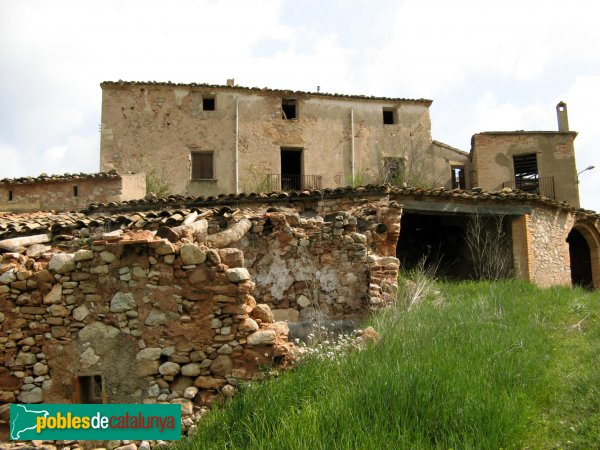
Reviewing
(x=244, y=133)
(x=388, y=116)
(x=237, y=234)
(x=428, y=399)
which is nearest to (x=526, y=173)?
(x=388, y=116)

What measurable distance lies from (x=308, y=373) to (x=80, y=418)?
2.15m

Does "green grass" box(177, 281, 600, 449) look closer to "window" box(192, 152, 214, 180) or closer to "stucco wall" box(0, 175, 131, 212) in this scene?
"stucco wall" box(0, 175, 131, 212)

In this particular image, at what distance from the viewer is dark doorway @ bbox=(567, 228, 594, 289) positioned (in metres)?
17.6

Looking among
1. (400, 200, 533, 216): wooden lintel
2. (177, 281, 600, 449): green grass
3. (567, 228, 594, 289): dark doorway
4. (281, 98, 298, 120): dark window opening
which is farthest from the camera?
(281, 98, 298, 120): dark window opening

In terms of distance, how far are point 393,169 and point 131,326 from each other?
662 inches

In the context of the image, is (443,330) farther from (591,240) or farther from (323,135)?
(323,135)

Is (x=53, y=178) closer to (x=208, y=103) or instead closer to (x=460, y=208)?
(x=208, y=103)

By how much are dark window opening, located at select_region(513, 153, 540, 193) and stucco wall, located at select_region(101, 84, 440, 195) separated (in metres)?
3.71

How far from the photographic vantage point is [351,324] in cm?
849

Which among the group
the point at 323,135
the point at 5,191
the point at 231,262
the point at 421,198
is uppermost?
the point at 323,135

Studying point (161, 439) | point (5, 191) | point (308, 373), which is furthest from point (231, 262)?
point (5, 191)

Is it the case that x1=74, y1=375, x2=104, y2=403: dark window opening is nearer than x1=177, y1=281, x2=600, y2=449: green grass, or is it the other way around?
x1=177, y1=281, x2=600, y2=449: green grass

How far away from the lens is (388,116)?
849 inches

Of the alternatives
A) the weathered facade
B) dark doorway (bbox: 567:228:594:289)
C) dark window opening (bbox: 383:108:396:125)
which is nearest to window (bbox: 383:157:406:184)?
dark window opening (bbox: 383:108:396:125)
